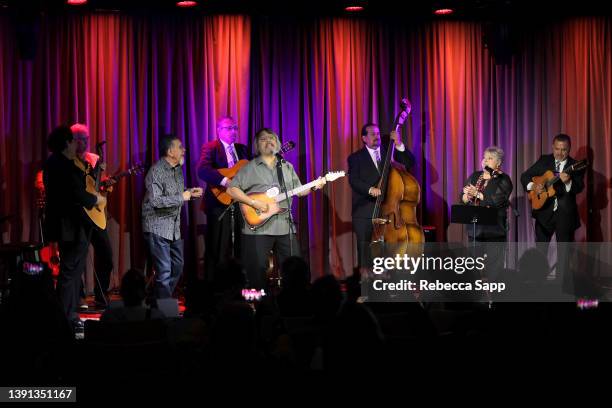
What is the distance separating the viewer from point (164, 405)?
12.4 feet

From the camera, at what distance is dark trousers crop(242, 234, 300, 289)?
7332mm

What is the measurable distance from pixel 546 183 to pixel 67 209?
5.08 meters

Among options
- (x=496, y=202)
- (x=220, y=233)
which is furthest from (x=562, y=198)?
(x=220, y=233)

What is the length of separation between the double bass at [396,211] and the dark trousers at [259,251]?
0.92m

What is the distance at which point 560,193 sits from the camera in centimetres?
861

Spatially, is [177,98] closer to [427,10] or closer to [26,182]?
[26,182]

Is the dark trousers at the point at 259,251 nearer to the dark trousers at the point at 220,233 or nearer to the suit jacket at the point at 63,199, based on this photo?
the dark trousers at the point at 220,233

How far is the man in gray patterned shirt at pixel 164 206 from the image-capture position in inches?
298

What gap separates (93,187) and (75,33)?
2.41 metres

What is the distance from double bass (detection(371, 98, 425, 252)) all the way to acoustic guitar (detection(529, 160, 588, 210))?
171 centimetres

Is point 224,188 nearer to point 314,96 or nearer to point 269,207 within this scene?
point 269,207

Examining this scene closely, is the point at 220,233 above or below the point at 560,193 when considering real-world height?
below

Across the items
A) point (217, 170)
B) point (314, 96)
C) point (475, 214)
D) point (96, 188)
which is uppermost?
point (314, 96)

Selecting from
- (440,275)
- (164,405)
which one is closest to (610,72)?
(440,275)
